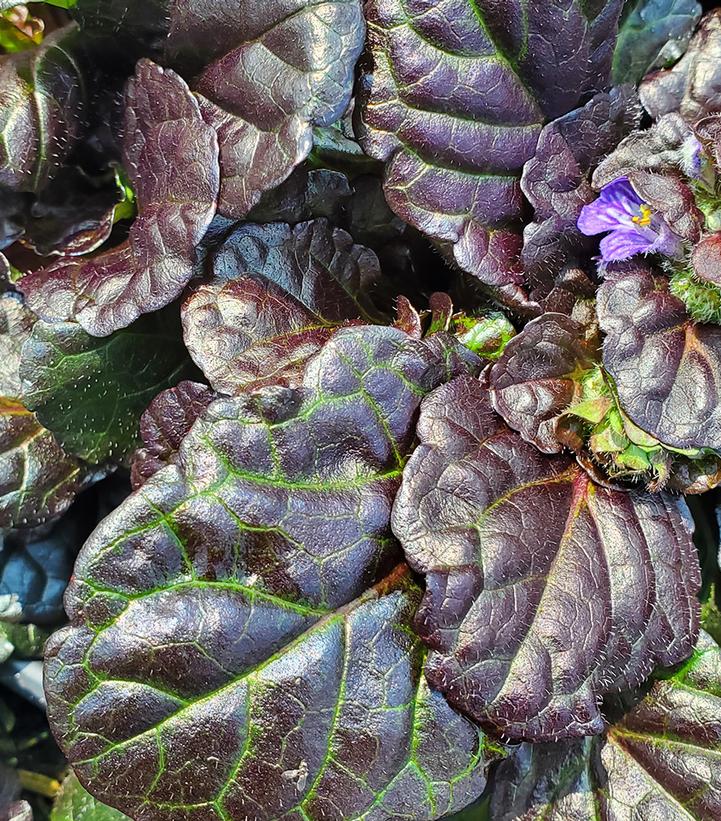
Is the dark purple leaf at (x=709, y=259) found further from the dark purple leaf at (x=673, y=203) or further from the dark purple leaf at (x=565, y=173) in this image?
the dark purple leaf at (x=565, y=173)

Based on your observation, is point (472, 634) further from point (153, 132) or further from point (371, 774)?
point (153, 132)

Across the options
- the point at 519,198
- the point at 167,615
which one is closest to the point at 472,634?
the point at 167,615

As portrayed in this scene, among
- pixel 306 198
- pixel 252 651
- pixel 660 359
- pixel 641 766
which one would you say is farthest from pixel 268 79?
pixel 641 766

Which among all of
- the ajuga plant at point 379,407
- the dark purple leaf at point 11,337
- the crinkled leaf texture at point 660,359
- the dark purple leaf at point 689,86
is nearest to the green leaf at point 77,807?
the ajuga plant at point 379,407

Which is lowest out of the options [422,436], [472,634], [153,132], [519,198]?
[472,634]

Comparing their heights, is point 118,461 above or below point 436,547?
below

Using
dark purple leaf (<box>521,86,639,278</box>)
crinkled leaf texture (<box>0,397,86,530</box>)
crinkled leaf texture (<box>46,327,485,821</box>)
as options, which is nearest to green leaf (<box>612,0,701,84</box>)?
dark purple leaf (<box>521,86,639,278</box>)

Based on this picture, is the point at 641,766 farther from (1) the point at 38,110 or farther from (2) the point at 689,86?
(1) the point at 38,110
